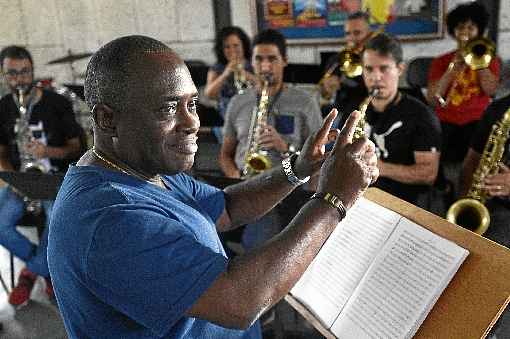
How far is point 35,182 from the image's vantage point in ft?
8.98

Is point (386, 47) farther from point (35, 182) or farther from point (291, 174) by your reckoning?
point (35, 182)

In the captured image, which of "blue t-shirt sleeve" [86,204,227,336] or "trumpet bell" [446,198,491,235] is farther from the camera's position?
"trumpet bell" [446,198,491,235]

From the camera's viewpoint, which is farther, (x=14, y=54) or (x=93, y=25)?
(x=93, y=25)

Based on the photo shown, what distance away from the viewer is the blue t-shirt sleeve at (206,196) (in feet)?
5.27

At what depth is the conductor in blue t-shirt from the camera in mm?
1065

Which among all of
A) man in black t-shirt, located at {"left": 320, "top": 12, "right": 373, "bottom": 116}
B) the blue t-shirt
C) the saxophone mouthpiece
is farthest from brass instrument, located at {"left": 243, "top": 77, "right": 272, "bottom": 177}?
the blue t-shirt

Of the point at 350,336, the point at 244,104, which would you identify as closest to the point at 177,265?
the point at 350,336

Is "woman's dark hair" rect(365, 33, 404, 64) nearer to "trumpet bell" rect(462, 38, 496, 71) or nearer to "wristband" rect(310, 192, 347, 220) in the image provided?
"trumpet bell" rect(462, 38, 496, 71)

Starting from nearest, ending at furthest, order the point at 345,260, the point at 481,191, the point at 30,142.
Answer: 1. the point at 345,260
2. the point at 481,191
3. the point at 30,142

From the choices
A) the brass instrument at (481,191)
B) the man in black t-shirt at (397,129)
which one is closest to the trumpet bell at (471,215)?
the brass instrument at (481,191)

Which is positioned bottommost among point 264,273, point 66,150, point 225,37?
point 66,150

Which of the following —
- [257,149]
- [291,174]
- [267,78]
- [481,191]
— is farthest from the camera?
[267,78]

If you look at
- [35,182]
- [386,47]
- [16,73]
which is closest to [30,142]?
[16,73]

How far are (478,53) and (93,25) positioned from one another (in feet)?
16.6
